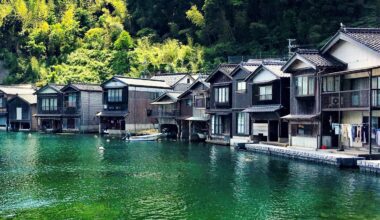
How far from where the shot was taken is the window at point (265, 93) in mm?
43638

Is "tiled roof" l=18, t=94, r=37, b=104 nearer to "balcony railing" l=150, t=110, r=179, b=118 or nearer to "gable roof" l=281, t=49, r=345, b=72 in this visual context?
"balcony railing" l=150, t=110, r=179, b=118

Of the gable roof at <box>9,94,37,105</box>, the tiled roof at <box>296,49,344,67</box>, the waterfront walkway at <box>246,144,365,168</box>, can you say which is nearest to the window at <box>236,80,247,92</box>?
the waterfront walkway at <box>246,144,365,168</box>

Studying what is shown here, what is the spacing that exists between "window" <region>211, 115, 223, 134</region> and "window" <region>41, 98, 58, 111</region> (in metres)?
32.6

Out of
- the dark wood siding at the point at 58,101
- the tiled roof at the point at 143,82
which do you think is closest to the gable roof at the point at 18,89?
the dark wood siding at the point at 58,101

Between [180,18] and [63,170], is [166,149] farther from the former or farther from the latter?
[180,18]

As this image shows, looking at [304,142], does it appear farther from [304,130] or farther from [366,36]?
[366,36]

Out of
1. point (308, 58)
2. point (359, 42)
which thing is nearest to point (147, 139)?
point (308, 58)

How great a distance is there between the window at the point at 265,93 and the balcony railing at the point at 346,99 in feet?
28.3

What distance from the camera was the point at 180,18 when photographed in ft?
317

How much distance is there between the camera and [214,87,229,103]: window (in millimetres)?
50000

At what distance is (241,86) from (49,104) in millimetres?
38792

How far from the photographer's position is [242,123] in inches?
1881

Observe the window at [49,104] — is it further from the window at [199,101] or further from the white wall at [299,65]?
the white wall at [299,65]

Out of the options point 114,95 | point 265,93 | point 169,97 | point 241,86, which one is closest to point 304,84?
point 265,93
